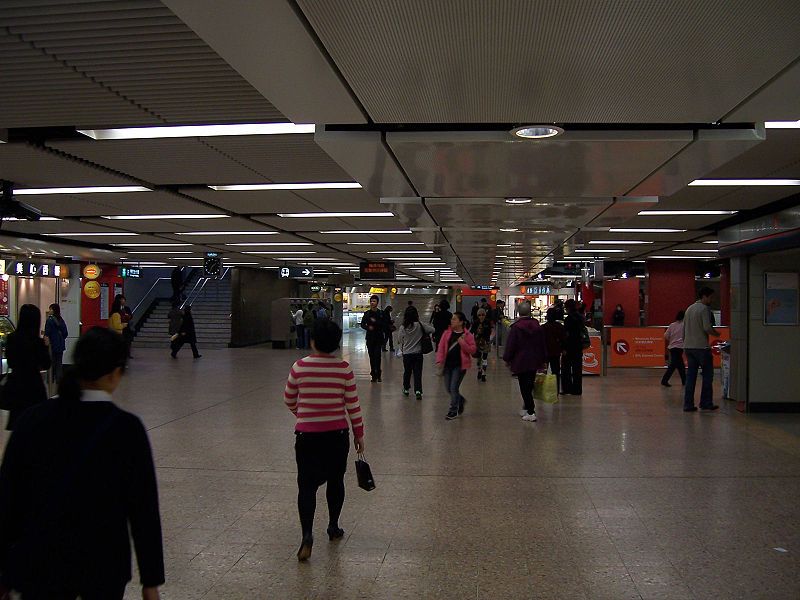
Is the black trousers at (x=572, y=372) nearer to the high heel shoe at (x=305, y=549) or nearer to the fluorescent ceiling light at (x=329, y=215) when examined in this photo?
the fluorescent ceiling light at (x=329, y=215)

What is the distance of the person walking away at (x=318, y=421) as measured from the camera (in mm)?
4391

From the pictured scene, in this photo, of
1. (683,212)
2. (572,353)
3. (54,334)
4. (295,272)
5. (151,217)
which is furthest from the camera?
(295,272)

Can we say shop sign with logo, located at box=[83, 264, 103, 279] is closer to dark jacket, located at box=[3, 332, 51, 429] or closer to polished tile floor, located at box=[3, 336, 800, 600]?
polished tile floor, located at box=[3, 336, 800, 600]

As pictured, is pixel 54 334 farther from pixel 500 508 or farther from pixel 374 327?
pixel 500 508

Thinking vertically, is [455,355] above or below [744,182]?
below

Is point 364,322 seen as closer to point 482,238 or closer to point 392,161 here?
point 482,238

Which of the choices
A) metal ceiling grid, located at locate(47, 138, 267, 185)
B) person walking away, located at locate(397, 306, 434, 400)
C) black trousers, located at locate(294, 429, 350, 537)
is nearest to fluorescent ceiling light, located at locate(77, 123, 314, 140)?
metal ceiling grid, located at locate(47, 138, 267, 185)

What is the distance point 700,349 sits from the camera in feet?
35.7

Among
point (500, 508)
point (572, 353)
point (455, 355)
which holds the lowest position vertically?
point (500, 508)

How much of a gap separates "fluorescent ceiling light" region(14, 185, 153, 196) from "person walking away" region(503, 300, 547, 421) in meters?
5.60

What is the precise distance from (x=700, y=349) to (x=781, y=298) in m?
1.46

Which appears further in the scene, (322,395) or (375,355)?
(375,355)

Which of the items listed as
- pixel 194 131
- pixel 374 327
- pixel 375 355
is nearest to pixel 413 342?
pixel 375 355

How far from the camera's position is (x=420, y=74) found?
3.97 metres
